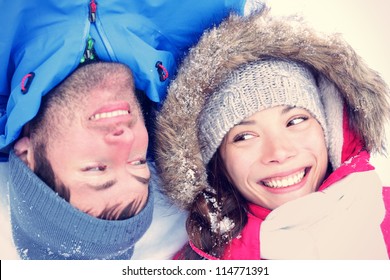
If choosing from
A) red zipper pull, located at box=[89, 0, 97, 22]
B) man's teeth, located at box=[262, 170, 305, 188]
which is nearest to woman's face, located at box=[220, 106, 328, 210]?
man's teeth, located at box=[262, 170, 305, 188]

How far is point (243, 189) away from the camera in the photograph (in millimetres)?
1068

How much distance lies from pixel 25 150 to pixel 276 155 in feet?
1.69

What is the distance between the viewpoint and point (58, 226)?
0.92 m

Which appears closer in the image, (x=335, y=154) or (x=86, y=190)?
(x=86, y=190)

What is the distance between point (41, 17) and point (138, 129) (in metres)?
0.29

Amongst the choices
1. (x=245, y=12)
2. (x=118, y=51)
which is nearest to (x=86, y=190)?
(x=118, y=51)

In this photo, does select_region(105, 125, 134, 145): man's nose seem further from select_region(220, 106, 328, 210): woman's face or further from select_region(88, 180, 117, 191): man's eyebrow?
select_region(220, 106, 328, 210): woman's face

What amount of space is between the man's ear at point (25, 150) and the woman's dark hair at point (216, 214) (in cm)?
37

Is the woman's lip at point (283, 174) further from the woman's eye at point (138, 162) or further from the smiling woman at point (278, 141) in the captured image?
the woman's eye at point (138, 162)

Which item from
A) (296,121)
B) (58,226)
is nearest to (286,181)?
(296,121)

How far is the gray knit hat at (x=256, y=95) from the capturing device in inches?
38.6

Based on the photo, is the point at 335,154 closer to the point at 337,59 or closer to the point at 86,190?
the point at 337,59
